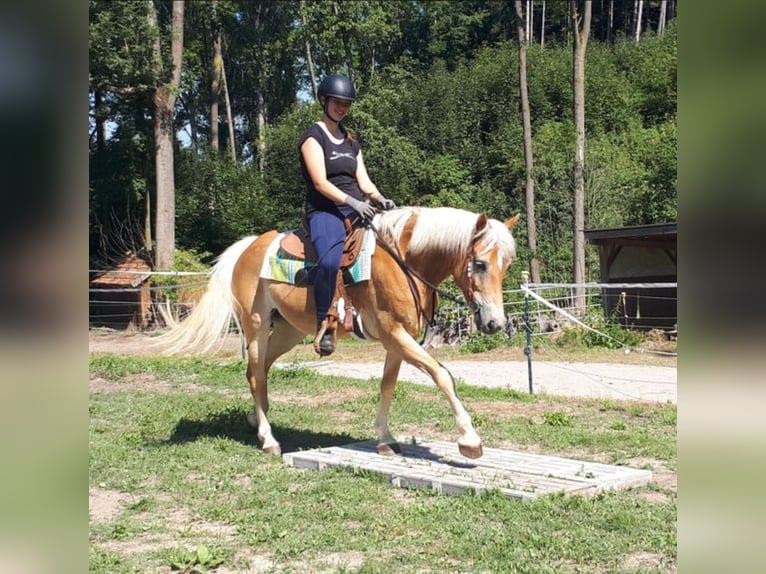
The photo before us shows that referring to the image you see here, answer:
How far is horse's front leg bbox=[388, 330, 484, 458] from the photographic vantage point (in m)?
5.23

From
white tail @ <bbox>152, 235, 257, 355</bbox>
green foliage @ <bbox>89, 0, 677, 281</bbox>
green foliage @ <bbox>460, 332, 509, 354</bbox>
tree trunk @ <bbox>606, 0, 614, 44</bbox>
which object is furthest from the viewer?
tree trunk @ <bbox>606, 0, 614, 44</bbox>

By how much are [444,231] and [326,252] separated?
38.7 inches

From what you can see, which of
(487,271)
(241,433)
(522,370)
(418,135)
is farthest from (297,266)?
(418,135)

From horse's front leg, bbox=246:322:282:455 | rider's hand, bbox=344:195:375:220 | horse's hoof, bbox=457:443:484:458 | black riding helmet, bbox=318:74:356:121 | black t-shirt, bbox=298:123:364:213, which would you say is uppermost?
black riding helmet, bbox=318:74:356:121

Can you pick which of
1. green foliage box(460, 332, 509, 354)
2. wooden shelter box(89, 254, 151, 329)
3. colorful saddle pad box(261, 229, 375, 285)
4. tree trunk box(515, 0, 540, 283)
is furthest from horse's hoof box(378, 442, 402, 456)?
tree trunk box(515, 0, 540, 283)

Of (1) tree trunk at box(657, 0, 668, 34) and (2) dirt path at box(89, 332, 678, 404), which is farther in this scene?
(1) tree trunk at box(657, 0, 668, 34)

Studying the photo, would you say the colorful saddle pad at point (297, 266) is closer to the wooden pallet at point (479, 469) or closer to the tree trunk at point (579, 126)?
the wooden pallet at point (479, 469)

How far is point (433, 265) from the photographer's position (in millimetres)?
5629

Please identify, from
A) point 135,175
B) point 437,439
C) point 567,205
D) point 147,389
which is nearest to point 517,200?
point 567,205

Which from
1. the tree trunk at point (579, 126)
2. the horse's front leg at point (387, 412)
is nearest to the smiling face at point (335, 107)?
the horse's front leg at point (387, 412)

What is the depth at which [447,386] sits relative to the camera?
5371 millimetres

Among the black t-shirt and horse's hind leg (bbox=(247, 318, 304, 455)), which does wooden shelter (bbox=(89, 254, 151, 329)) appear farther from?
the black t-shirt

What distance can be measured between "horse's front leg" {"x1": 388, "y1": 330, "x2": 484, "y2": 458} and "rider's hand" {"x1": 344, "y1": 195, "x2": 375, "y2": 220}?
97cm

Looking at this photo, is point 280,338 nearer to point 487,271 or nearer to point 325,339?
point 325,339
